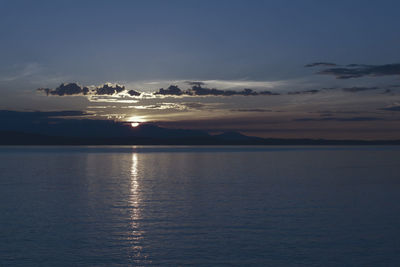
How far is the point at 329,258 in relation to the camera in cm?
1748

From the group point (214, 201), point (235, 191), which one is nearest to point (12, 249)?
point (214, 201)

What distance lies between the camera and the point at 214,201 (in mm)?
33281

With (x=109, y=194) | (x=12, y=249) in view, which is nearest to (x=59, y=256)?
(x=12, y=249)

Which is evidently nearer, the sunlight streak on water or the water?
the water

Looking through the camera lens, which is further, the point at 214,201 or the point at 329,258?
the point at 214,201

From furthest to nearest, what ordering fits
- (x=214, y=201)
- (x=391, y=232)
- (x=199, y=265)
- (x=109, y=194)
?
(x=109, y=194), (x=214, y=201), (x=391, y=232), (x=199, y=265)

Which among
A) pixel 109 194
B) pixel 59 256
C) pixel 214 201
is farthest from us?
pixel 109 194

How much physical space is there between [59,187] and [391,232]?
3252cm

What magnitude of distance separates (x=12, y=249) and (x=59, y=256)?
240 cm

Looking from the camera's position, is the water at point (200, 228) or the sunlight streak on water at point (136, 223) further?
the sunlight streak on water at point (136, 223)

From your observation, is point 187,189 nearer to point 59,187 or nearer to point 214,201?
point 214,201

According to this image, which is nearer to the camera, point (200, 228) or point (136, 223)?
point (200, 228)

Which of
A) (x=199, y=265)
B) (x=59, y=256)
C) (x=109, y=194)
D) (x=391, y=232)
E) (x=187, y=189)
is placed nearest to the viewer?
(x=199, y=265)

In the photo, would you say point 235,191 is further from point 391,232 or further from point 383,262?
point 383,262
